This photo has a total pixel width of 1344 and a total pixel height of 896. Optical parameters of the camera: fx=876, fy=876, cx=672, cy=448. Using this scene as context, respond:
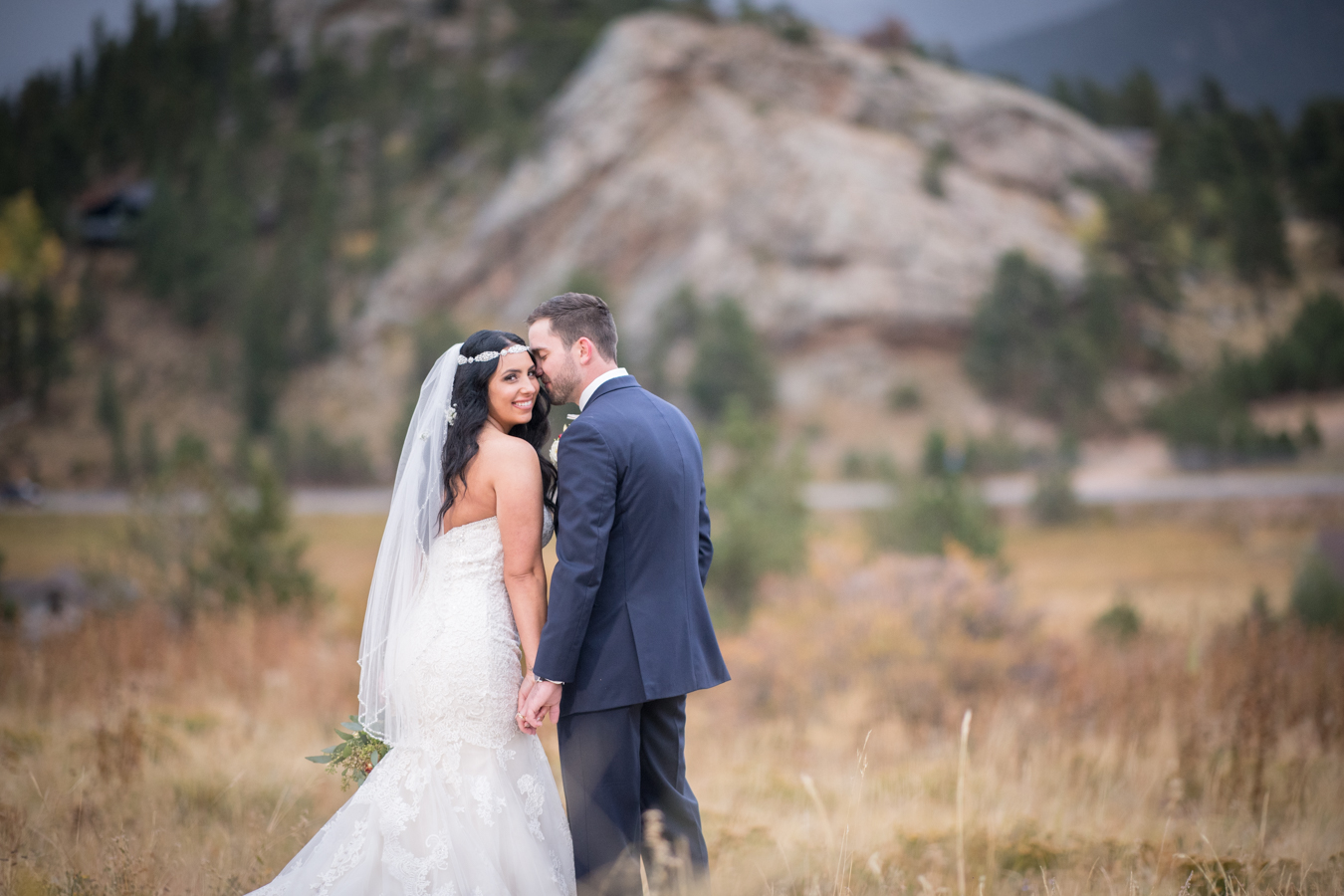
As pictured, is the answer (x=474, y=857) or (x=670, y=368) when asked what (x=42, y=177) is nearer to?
(x=670, y=368)

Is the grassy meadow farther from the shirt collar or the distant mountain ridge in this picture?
the distant mountain ridge

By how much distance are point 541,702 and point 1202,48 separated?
118m

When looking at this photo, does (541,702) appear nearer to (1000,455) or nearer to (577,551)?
(577,551)

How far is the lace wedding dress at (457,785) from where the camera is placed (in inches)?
126

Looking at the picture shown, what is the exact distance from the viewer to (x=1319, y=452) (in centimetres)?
2506

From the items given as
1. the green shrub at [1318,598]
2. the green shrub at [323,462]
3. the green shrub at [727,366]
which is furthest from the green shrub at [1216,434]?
the green shrub at [323,462]

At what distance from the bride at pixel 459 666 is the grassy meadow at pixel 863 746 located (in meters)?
0.88

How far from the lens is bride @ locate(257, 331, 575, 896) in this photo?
323 centimetres

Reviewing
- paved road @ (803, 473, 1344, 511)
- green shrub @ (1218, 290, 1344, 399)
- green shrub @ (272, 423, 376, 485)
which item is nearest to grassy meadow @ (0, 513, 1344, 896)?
paved road @ (803, 473, 1344, 511)

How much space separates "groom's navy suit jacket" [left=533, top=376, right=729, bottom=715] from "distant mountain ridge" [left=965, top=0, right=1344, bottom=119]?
6509 centimetres

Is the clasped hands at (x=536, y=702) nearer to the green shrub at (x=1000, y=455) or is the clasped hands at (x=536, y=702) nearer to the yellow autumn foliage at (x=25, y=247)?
the green shrub at (x=1000, y=455)

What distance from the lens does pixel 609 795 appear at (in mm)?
3260

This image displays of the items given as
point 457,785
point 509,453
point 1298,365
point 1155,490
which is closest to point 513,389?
point 509,453

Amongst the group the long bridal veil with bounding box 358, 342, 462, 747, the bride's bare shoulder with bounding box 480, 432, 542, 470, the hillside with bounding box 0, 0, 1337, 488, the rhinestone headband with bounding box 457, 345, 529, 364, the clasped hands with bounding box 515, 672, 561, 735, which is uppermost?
the hillside with bounding box 0, 0, 1337, 488
